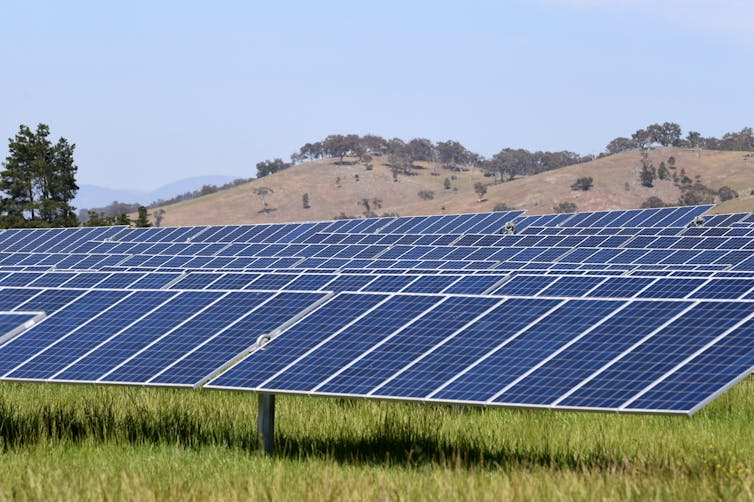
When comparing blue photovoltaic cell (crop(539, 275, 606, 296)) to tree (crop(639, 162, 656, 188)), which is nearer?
blue photovoltaic cell (crop(539, 275, 606, 296))

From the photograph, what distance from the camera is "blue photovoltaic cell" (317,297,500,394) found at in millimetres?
12758

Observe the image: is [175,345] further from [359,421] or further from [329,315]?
[359,421]

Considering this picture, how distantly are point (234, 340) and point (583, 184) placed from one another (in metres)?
171

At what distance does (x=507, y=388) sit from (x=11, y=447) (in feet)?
19.3

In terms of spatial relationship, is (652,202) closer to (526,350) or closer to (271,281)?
(271,281)

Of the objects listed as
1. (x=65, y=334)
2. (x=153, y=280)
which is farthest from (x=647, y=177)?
(x=65, y=334)

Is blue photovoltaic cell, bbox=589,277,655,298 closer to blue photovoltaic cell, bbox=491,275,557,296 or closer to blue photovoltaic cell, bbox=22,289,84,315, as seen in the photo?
blue photovoltaic cell, bbox=491,275,557,296

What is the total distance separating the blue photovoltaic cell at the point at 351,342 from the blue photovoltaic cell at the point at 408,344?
136 mm

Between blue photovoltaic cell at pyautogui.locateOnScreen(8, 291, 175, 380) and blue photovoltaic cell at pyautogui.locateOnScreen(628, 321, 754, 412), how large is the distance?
20.9 ft

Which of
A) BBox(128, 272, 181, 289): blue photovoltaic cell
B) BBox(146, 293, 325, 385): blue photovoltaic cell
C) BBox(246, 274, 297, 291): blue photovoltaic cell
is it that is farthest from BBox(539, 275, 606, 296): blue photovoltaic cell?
BBox(128, 272, 181, 289): blue photovoltaic cell

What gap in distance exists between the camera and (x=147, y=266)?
110 feet

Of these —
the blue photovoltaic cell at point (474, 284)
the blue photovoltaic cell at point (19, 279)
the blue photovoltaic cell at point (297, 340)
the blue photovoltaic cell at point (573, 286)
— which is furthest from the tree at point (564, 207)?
the blue photovoltaic cell at point (297, 340)

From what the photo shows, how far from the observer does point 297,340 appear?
14.1m

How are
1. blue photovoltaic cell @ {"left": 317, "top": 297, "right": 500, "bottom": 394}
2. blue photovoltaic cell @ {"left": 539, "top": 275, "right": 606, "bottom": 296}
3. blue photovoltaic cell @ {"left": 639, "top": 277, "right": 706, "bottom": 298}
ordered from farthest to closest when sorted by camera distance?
blue photovoltaic cell @ {"left": 539, "top": 275, "right": 606, "bottom": 296} < blue photovoltaic cell @ {"left": 639, "top": 277, "right": 706, "bottom": 298} < blue photovoltaic cell @ {"left": 317, "top": 297, "right": 500, "bottom": 394}
